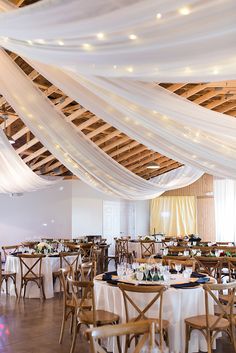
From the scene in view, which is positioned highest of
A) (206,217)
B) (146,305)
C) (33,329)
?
(206,217)

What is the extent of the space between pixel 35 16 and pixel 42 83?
5327 millimetres

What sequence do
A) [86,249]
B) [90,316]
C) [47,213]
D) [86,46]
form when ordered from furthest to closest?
[47,213], [86,249], [90,316], [86,46]

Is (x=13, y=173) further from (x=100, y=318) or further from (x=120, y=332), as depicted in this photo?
(x=120, y=332)

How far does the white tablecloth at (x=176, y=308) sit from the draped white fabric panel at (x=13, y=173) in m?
2.92

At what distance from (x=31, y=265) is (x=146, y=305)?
4162mm

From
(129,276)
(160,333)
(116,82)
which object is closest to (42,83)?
(129,276)

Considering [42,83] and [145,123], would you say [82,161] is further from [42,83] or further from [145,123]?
[42,83]

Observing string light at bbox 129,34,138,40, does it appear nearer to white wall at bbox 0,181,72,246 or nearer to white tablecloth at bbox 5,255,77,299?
white tablecloth at bbox 5,255,77,299

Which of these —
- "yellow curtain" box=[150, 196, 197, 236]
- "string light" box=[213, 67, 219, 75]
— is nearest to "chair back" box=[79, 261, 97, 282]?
"string light" box=[213, 67, 219, 75]

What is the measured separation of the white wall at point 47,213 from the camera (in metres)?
13.3

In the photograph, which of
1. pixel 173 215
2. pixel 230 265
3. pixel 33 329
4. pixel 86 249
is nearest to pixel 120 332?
pixel 33 329

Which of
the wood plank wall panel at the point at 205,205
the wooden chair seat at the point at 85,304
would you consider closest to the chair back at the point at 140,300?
the wooden chair seat at the point at 85,304

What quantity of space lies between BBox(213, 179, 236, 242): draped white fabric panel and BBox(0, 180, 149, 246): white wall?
15.5 feet

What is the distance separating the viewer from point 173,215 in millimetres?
15562
